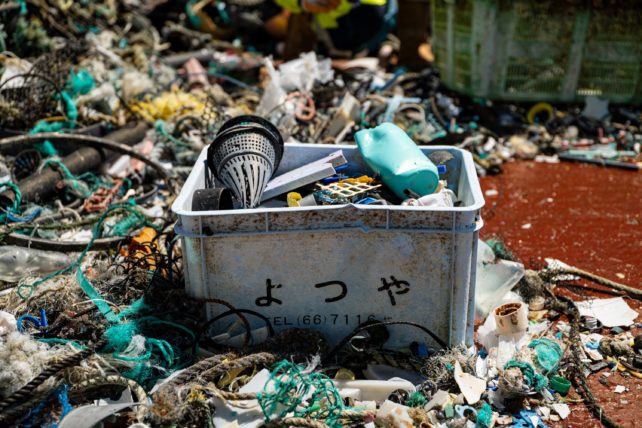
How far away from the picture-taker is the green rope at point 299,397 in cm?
279

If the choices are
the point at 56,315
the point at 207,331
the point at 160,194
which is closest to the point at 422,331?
the point at 207,331

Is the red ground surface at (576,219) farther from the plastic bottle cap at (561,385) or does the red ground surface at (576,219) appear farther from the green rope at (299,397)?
the green rope at (299,397)

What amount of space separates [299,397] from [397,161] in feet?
4.28

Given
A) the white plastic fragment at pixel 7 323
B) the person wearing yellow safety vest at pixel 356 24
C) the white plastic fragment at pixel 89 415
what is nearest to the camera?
the white plastic fragment at pixel 89 415

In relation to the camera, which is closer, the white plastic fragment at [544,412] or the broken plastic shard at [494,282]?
the white plastic fragment at [544,412]

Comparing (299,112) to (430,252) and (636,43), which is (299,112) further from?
(636,43)

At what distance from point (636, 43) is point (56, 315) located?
6.29 m

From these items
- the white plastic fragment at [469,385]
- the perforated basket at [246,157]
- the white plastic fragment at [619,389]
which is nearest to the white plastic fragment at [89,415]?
the perforated basket at [246,157]

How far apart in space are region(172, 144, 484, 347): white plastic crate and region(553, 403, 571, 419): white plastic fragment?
0.50 m

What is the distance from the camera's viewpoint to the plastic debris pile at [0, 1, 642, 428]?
2854 mm

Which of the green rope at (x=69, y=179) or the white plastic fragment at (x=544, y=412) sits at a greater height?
the green rope at (x=69, y=179)

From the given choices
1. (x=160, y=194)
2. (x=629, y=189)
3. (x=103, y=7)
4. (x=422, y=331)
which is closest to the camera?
(x=422, y=331)

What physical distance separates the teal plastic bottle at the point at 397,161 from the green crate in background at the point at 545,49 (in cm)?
393

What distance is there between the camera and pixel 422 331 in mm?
3240
